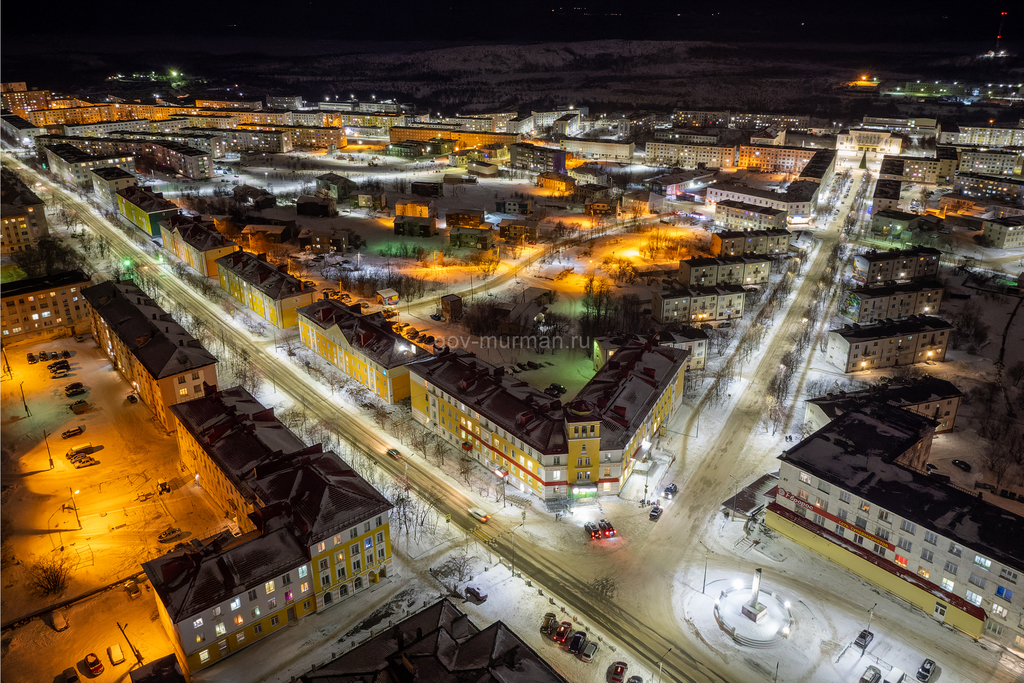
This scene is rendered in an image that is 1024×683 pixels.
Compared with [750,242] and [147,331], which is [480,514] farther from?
[750,242]

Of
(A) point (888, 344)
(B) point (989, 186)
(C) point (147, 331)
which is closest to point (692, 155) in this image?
(B) point (989, 186)

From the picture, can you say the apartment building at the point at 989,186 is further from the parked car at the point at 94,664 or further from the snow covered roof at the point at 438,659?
the parked car at the point at 94,664

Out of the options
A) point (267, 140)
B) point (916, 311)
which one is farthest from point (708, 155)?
point (267, 140)

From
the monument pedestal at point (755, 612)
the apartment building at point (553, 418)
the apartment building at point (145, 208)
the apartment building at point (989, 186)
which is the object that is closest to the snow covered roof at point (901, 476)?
the monument pedestal at point (755, 612)

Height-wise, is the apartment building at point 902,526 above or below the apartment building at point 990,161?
below

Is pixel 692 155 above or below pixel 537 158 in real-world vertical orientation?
above

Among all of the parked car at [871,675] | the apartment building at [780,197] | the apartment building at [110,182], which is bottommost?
the parked car at [871,675]

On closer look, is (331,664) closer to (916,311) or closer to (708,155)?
(916,311)

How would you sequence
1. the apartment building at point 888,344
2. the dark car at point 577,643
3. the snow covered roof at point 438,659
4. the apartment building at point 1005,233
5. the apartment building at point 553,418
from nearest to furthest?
the snow covered roof at point 438,659
the dark car at point 577,643
the apartment building at point 553,418
the apartment building at point 888,344
the apartment building at point 1005,233

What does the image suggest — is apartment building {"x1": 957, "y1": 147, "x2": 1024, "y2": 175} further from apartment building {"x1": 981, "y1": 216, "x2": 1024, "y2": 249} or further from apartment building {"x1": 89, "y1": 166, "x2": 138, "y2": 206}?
apartment building {"x1": 89, "y1": 166, "x2": 138, "y2": 206}
